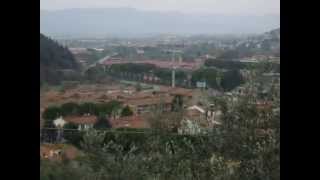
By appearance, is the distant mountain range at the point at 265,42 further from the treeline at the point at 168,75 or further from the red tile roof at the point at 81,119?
the red tile roof at the point at 81,119

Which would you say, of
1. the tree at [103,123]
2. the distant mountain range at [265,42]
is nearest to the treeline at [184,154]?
the tree at [103,123]

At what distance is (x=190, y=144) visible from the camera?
47.0 inches

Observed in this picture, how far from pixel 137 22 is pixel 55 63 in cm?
26

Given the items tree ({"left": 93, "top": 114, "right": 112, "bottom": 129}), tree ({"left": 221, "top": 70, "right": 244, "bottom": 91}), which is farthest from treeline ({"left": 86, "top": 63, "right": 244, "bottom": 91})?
tree ({"left": 93, "top": 114, "right": 112, "bottom": 129})

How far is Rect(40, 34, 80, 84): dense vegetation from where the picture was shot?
1.20 metres

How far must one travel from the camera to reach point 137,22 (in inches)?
47.5

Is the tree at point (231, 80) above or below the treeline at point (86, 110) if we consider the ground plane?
above

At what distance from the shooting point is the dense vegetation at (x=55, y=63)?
1.20 metres

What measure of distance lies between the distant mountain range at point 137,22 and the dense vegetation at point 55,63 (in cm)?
4

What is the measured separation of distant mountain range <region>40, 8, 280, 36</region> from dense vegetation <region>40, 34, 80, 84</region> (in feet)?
0.13

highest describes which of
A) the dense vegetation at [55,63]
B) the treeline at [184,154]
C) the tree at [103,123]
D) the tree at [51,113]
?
the dense vegetation at [55,63]

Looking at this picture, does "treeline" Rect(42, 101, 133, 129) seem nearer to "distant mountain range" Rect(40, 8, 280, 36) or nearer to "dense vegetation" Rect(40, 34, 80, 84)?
"dense vegetation" Rect(40, 34, 80, 84)
